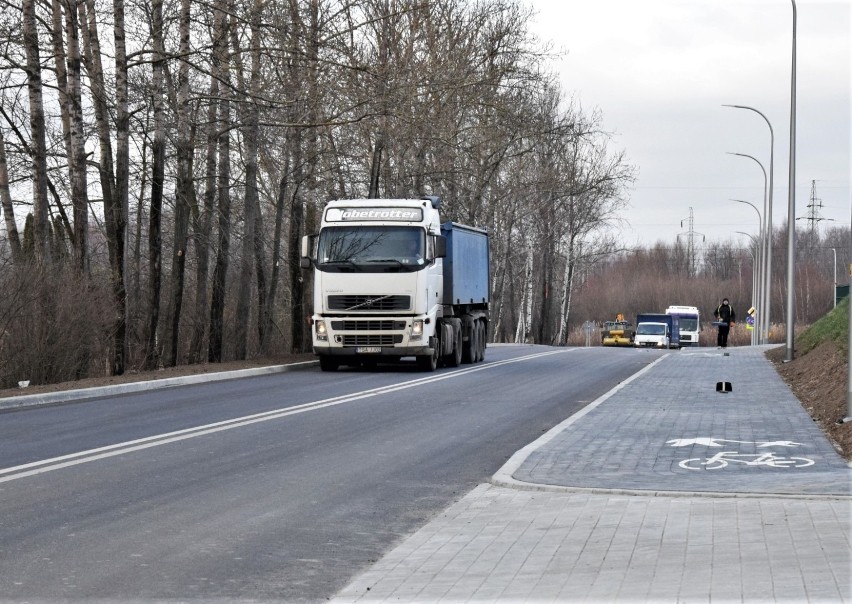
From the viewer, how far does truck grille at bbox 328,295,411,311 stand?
27984 mm

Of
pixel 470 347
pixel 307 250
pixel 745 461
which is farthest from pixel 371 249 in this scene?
pixel 745 461

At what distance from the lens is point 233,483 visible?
10797 millimetres

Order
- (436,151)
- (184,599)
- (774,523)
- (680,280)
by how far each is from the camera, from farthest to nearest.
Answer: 1. (680,280)
2. (436,151)
3. (774,523)
4. (184,599)

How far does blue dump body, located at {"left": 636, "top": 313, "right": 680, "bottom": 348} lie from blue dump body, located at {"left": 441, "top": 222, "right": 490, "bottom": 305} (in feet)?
162

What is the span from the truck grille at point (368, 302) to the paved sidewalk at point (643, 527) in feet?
44.2

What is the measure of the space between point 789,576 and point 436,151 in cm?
4144

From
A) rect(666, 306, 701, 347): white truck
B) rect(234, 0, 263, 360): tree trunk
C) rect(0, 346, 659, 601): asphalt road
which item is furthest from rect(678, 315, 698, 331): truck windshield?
rect(0, 346, 659, 601): asphalt road

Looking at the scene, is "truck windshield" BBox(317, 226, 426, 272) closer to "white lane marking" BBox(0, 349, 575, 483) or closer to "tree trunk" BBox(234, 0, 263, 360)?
"tree trunk" BBox(234, 0, 263, 360)

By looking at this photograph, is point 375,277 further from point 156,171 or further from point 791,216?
point 791,216

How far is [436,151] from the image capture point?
4741 centimetres

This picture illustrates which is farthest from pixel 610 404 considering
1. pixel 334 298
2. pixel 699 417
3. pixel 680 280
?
pixel 680 280

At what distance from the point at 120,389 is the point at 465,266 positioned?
506 inches

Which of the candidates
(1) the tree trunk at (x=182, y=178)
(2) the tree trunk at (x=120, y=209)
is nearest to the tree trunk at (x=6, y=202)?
(2) the tree trunk at (x=120, y=209)

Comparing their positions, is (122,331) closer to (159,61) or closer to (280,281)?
(159,61)
